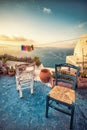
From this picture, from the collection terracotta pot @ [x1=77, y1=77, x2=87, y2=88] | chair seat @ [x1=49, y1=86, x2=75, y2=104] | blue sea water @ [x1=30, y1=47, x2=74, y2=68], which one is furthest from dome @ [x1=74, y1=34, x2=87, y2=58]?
chair seat @ [x1=49, y1=86, x2=75, y2=104]

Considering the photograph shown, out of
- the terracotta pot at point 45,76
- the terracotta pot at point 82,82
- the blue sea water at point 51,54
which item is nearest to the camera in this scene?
the terracotta pot at point 82,82

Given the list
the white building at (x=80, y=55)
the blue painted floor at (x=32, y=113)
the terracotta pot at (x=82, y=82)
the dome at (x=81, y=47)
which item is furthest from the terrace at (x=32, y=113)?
the dome at (x=81, y=47)

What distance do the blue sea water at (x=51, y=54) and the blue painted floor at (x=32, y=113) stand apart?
1.36 meters

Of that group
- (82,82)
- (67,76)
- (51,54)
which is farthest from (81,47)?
(67,76)

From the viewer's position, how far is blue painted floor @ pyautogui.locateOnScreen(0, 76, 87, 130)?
2.16 m

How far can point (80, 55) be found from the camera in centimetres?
404

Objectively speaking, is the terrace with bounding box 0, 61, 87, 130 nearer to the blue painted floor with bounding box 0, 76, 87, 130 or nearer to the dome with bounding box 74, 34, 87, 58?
the blue painted floor with bounding box 0, 76, 87, 130

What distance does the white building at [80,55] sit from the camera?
393cm

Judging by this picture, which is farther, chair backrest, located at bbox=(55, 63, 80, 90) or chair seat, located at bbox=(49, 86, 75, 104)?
chair backrest, located at bbox=(55, 63, 80, 90)

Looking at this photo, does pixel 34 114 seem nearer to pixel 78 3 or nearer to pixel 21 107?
pixel 21 107

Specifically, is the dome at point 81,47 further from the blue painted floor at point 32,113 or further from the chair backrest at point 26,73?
the chair backrest at point 26,73

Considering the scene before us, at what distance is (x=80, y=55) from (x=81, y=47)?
0.81 feet

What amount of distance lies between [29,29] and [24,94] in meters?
2.15

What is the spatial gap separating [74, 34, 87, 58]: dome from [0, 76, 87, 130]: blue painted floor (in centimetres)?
126
